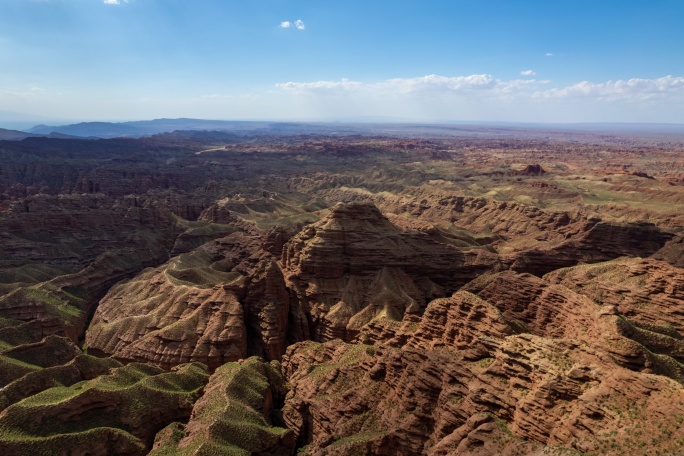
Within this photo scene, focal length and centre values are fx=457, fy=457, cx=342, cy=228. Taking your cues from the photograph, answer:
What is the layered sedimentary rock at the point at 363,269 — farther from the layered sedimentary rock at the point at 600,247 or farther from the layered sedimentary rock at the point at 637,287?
the layered sedimentary rock at the point at 637,287

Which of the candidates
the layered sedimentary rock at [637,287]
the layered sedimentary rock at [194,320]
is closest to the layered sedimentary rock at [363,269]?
the layered sedimentary rock at [194,320]

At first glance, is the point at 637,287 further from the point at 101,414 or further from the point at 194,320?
the point at 101,414

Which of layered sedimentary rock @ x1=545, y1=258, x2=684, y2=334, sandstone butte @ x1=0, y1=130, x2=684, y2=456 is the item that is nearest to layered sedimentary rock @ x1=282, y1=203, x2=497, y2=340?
sandstone butte @ x1=0, y1=130, x2=684, y2=456

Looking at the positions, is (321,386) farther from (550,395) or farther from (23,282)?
(23,282)

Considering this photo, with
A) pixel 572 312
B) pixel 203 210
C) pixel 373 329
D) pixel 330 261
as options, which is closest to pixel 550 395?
pixel 572 312

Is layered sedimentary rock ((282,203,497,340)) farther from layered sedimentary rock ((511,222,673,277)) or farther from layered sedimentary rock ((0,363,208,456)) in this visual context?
layered sedimentary rock ((0,363,208,456))

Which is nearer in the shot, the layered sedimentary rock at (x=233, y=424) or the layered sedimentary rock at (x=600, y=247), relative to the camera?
the layered sedimentary rock at (x=233, y=424)
